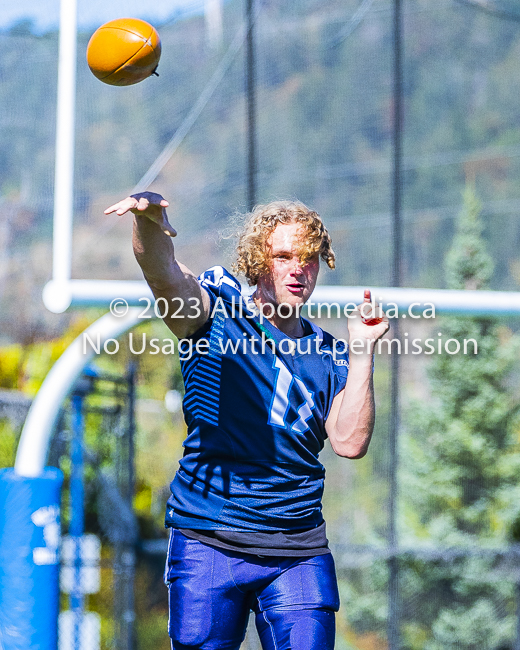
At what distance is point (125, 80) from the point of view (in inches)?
80.9

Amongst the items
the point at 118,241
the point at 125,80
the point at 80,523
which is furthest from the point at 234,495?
the point at 118,241

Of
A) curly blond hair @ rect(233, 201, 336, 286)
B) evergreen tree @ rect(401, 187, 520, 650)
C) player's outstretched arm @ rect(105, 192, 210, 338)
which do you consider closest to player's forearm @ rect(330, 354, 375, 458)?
curly blond hair @ rect(233, 201, 336, 286)

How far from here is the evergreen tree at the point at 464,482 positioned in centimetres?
594

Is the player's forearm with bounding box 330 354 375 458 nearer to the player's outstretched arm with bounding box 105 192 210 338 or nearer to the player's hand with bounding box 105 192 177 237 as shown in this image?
the player's outstretched arm with bounding box 105 192 210 338

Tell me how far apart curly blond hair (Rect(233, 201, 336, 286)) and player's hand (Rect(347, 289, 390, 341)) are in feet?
0.65

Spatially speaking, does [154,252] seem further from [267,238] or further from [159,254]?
[267,238]

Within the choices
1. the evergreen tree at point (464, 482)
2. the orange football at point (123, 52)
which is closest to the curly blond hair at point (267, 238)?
the orange football at point (123, 52)

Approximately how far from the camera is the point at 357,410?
1.94 metres

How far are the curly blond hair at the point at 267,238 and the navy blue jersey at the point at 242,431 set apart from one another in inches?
4.0

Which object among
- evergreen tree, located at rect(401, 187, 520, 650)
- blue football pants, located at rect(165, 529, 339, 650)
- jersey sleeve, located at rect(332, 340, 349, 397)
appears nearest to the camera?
blue football pants, located at rect(165, 529, 339, 650)

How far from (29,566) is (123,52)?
1.88 m

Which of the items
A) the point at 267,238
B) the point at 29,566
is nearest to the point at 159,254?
the point at 267,238

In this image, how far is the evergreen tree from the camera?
594cm

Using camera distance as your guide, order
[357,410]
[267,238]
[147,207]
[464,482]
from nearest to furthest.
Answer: [147,207], [357,410], [267,238], [464,482]
